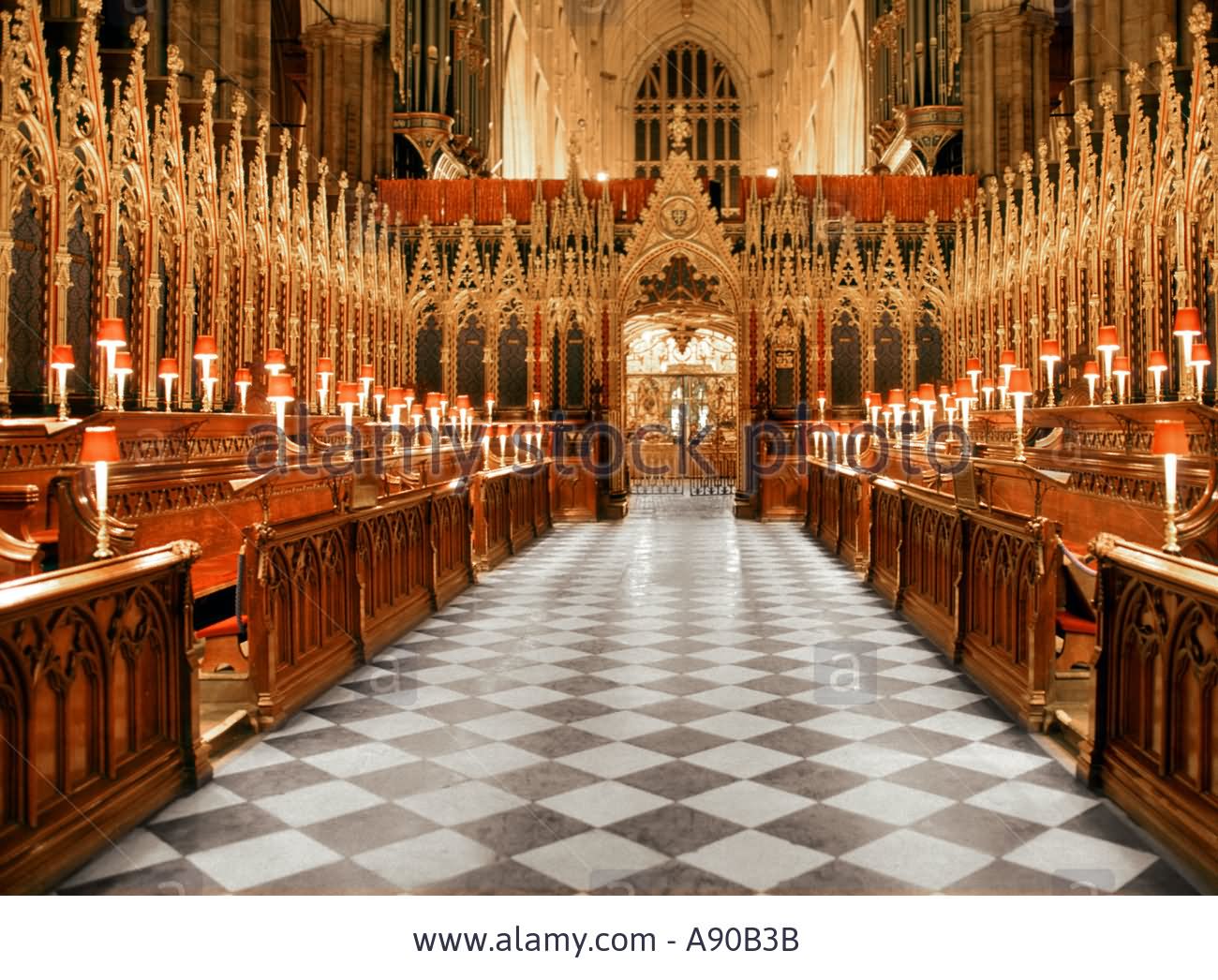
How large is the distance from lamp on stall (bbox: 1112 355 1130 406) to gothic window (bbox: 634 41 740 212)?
3435cm

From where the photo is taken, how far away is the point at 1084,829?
358 centimetres

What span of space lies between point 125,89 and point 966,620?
9724 mm

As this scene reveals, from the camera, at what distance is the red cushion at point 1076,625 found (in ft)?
16.4

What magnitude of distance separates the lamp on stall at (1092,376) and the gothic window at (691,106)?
112 feet

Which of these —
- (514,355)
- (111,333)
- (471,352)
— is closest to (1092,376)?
(111,333)

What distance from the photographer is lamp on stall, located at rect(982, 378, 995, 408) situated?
587 inches

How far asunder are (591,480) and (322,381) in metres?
6.06

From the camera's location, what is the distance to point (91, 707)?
3.48 meters

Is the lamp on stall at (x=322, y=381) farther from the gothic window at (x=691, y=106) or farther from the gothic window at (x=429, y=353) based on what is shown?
the gothic window at (x=691, y=106)

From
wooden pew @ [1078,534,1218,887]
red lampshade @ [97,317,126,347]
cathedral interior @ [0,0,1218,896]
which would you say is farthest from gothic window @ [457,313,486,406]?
wooden pew @ [1078,534,1218,887]

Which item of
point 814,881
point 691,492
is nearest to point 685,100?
point 691,492

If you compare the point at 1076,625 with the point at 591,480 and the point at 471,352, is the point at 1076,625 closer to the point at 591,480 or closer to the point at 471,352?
the point at 591,480

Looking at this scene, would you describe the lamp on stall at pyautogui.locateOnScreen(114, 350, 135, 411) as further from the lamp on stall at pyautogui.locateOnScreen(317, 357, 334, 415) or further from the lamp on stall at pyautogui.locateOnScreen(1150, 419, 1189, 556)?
the lamp on stall at pyautogui.locateOnScreen(1150, 419, 1189, 556)
